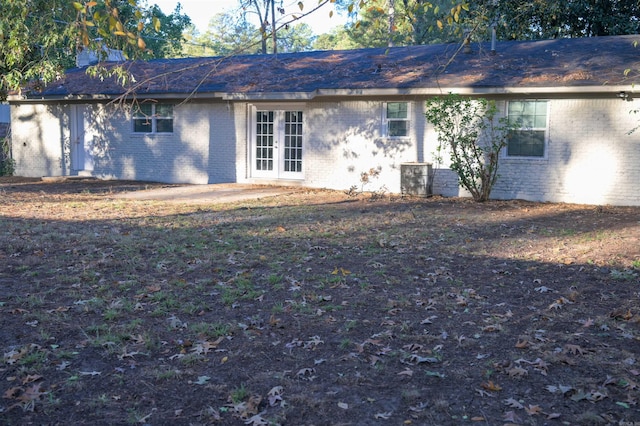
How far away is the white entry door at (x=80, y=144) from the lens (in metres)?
Answer: 21.5

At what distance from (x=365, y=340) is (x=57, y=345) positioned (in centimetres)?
259

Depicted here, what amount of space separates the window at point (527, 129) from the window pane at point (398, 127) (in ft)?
8.68

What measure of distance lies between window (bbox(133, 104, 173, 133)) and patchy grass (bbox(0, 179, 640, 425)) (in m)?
9.11

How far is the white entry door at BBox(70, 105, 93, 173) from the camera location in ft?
70.7

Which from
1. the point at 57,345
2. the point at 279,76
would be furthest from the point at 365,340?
the point at 279,76

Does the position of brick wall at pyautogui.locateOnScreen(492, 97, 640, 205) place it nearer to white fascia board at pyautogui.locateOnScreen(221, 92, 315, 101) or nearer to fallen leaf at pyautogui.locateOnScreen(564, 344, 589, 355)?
white fascia board at pyautogui.locateOnScreen(221, 92, 315, 101)

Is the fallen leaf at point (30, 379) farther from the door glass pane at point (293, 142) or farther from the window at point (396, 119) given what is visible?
the door glass pane at point (293, 142)

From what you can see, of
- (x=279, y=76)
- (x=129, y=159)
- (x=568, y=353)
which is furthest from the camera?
(x=129, y=159)

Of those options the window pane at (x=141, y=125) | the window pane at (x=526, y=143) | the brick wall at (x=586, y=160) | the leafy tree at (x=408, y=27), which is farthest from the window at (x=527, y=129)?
the window pane at (x=141, y=125)

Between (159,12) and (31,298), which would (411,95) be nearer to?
(31,298)

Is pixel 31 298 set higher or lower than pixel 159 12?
lower

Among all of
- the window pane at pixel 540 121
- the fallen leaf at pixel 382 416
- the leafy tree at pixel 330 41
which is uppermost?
the leafy tree at pixel 330 41

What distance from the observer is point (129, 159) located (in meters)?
20.8

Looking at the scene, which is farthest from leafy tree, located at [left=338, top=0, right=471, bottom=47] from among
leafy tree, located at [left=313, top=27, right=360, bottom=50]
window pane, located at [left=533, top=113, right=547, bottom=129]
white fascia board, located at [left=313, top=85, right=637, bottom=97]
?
leafy tree, located at [left=313, top=27, right=360, bottom=50]
